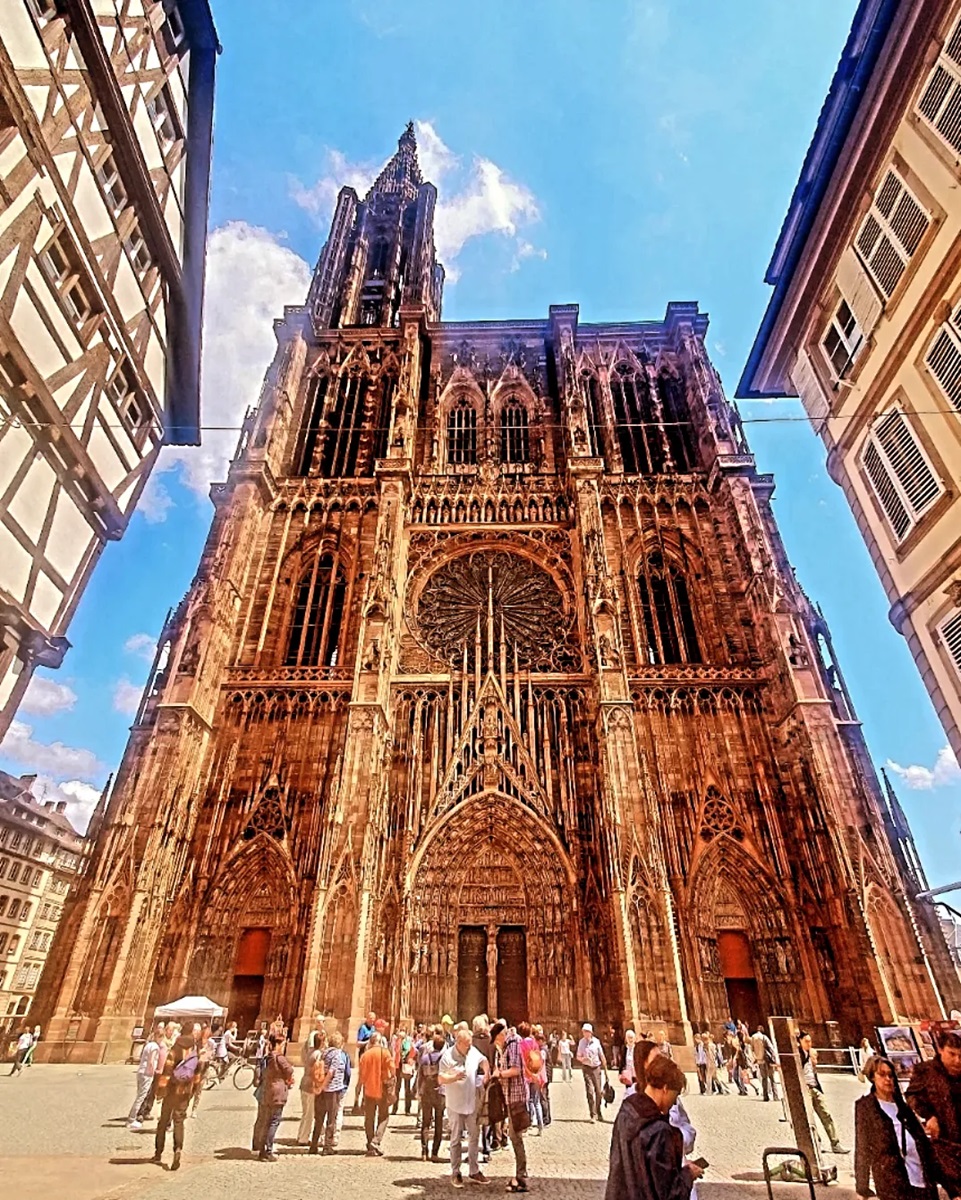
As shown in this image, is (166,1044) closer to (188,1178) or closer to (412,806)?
(188,1178)

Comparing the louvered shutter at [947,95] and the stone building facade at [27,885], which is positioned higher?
the louvered shutter at [947,95]

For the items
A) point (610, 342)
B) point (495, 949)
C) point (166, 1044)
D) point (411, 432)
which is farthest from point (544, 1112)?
point (610, 342)

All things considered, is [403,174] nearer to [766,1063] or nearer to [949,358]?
[949,358]

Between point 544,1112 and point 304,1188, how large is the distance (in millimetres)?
4583

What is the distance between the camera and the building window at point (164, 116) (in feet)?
37.4

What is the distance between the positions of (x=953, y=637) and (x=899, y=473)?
246 cm

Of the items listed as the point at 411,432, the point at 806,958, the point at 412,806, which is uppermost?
the point at 411,432

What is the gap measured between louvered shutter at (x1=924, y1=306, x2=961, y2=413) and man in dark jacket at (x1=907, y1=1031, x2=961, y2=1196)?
7.04 metres

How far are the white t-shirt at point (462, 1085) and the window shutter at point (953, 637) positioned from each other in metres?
7.59

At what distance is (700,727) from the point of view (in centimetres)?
2025

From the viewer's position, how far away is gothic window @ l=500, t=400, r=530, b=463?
29.5 metres

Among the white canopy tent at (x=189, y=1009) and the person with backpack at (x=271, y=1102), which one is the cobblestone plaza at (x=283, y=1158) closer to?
the person with backpack at (x=271, y=1102)

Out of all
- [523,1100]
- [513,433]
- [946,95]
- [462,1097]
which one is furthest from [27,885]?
[946,95]

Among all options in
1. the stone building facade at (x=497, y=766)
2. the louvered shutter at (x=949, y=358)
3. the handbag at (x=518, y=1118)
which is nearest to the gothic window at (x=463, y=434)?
the stone building facade at (x=497, y=766)
